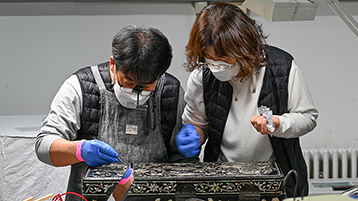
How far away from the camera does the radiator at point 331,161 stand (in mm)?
3047

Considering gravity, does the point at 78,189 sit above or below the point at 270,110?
below

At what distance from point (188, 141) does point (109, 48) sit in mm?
1636

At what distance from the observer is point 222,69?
4.41ft

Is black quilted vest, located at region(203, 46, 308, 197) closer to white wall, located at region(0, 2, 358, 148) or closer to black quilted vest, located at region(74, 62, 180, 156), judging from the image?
black quilted vest, located at region(74, 62, 180, 156)

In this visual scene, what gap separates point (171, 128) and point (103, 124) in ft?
0.92

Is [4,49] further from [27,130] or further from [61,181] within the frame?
[61,181]

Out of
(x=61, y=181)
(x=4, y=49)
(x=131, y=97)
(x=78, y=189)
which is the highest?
(x=131, y=97)

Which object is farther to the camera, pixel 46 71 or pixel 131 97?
pixel 46 71

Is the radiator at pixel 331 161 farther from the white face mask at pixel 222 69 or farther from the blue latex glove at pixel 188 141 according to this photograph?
the white face mask at pixel 222 69

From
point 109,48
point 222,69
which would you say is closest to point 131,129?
point 222,69

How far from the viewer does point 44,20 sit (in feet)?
9.20

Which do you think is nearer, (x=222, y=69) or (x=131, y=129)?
(x=222, y=69)

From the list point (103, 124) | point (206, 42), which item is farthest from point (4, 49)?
point (206, 42)

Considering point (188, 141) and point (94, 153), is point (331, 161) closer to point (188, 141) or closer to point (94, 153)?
point (188, 141)
